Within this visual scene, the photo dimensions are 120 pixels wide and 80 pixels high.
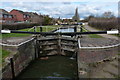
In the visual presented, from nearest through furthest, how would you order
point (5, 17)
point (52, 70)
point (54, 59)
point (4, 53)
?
1. point (4, 53)
2. point (52, 70)
3. point (54, 59)
4. point (5, 17)

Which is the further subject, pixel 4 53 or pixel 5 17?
pixel 5 17

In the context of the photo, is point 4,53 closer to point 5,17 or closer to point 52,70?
point 52,70

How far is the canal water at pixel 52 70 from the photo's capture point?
6.86 meters

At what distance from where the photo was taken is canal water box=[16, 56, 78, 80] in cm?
686

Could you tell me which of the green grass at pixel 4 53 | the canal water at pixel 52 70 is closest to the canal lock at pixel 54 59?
the canal water at pixel 52 70

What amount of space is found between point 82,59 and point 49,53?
5124 millimetres

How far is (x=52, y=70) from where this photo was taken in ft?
25.7

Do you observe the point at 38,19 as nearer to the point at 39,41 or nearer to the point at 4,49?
the point at 39,41

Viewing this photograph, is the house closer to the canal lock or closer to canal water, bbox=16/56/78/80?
the canal lock

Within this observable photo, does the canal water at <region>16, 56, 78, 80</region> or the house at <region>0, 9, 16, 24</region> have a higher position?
the house at <region>0, 9, 16, 24</region>

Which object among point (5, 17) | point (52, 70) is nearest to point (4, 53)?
point (52, 70)

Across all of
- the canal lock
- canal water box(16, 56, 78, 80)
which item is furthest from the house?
canal water box(16, 56, 78, 80)

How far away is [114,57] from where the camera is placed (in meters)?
6.36

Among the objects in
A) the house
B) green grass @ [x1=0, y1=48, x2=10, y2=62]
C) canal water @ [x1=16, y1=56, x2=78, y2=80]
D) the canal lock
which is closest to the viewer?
green grass @ [x1=0, y1=48, x2=10, y2=62]
